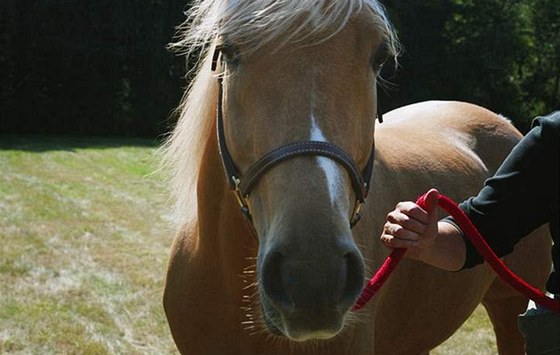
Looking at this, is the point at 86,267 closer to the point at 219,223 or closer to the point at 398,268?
the point at 398,268

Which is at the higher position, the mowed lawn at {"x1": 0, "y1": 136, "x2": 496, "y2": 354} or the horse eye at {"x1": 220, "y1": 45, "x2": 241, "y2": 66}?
the horse eye at {"x1": 220, "y1": 45, "x2": 241, "y2": 66}

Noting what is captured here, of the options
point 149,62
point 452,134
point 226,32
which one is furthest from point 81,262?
point 149,62

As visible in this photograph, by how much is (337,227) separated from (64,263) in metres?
5.86

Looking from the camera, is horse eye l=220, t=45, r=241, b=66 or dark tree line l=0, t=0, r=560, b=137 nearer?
horse eye l=220, t=45, r=241, b=66

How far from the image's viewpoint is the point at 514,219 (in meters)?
2.02

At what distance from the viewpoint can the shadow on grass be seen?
59.5ft

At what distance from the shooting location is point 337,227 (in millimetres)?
1737

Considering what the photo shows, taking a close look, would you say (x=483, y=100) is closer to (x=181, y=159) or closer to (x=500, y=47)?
(x=500, y=47)

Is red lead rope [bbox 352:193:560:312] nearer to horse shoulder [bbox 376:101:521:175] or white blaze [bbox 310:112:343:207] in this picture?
white blaze [bbox 310:112:343:207]

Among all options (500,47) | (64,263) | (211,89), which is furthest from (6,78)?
(211,89)

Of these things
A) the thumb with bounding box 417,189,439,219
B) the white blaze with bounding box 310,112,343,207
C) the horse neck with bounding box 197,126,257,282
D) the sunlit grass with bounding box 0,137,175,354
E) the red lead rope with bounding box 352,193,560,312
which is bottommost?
the sunlit grass with bounding box 0,137,175,354

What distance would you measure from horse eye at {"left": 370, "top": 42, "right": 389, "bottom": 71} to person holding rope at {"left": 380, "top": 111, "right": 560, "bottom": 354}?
1.67 feet

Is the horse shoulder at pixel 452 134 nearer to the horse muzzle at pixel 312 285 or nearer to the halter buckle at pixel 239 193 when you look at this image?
the halter buckle at pixel 239 193

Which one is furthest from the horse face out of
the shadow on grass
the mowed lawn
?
the shadow on grass
